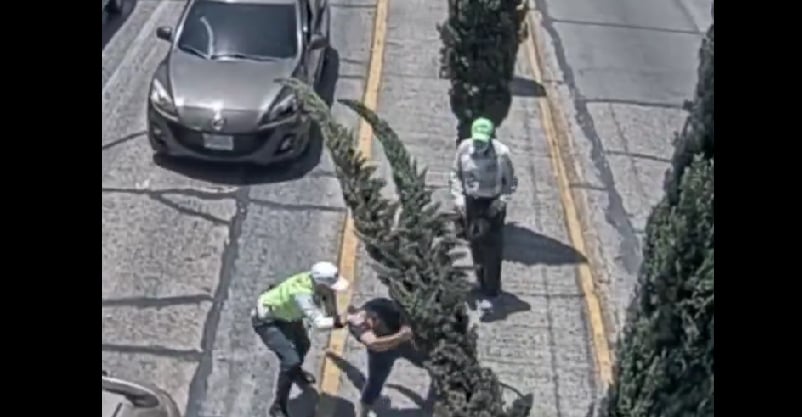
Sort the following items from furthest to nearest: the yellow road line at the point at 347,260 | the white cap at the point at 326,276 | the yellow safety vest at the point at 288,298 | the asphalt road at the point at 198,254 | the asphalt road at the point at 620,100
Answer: the asphalt road at the point at 620,100 < the asphalt road at the point at 198,254 < the yellow road line at the point at 347,260 < the yellow safety vest at the point at 288,298 < the white cap at the point at 326,276

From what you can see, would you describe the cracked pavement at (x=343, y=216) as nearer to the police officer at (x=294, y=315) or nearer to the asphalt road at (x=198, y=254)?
the asphalt road at (x=198, y=254)

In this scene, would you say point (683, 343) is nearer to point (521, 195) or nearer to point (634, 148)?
point (521, 195)

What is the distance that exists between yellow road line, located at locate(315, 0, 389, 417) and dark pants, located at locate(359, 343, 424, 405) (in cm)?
57

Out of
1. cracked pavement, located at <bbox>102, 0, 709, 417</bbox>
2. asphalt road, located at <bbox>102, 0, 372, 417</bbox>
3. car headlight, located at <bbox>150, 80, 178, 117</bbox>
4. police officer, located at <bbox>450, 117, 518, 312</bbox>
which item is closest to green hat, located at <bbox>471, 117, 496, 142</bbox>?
police officer, located at <bbox>450, 117, 518, 312</bbox>

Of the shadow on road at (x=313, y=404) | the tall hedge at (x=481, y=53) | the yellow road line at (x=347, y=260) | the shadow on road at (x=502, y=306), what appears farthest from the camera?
the tall hedge at (x=481, y=53)

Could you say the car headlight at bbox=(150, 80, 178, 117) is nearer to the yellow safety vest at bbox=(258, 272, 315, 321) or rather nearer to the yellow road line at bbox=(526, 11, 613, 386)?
the yellow road line at bbox=(526, 11, 613, 386)

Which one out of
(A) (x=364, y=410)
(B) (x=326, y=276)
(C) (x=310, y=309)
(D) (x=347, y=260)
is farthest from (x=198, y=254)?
(B) (x=326, y=276)

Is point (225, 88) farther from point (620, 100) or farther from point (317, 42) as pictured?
point (620, 100)

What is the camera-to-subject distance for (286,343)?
10992 millimetres

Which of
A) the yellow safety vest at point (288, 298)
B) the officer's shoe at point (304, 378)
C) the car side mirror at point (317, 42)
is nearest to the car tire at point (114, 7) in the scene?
the car side mirror at point (317, 42)

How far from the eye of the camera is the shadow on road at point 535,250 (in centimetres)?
1455

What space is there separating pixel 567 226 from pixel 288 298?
5237 mm

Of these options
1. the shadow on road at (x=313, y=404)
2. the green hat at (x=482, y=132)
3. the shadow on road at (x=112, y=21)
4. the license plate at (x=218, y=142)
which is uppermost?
the green hat at (x=482, y=132)

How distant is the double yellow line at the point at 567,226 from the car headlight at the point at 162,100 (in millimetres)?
2170
